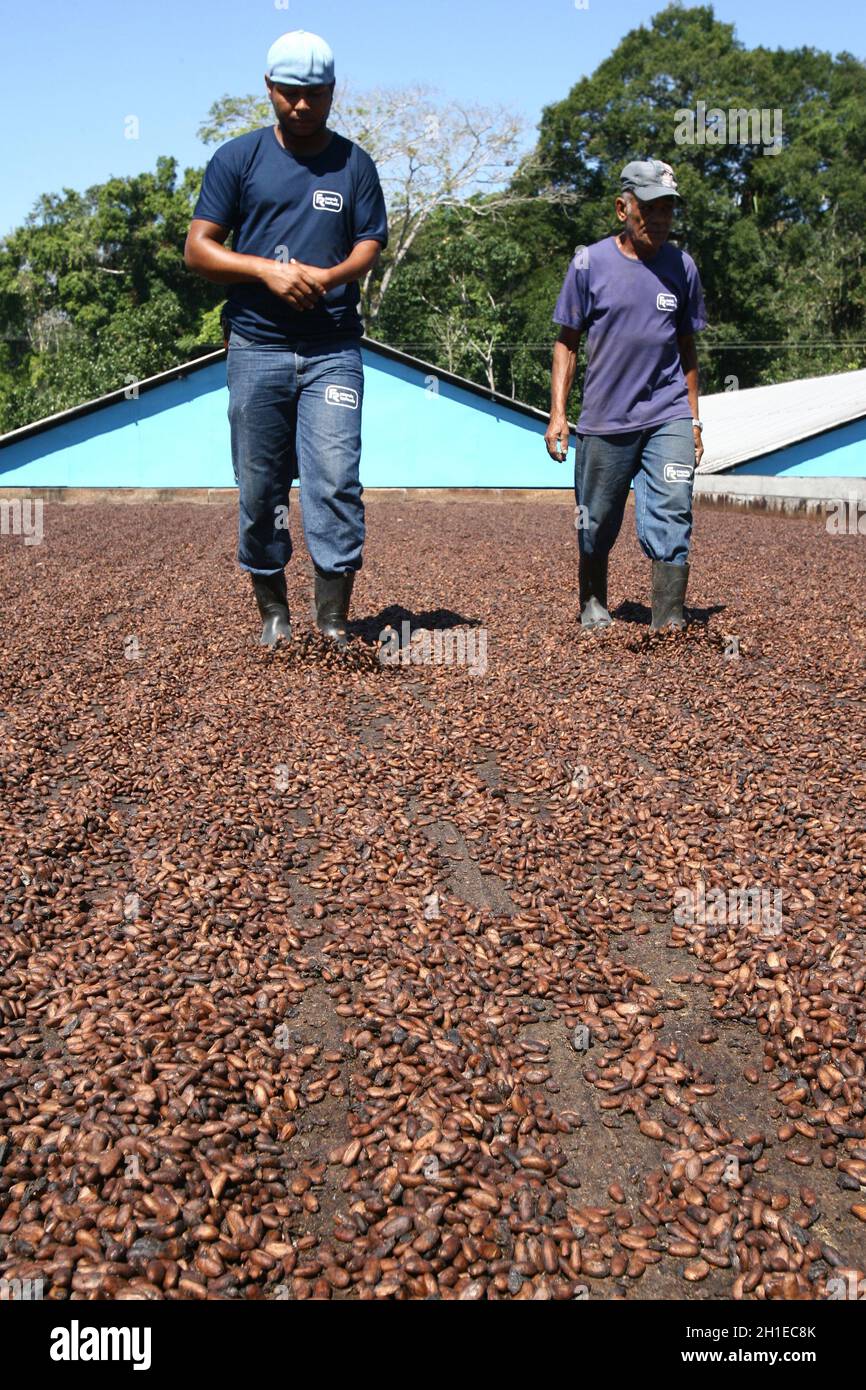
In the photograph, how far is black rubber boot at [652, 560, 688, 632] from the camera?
6.26 meters

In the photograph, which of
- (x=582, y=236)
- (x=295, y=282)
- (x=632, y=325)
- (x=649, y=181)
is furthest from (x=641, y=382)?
(x=582, y=236)

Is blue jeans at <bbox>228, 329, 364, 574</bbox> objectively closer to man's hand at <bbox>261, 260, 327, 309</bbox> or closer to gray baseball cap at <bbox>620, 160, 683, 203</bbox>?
man's hand at <bbox>261, 260, 327, 309</bbox>

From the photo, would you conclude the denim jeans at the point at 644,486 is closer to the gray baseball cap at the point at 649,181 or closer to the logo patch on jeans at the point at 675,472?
the logo patch on jeans at the point at 675,472

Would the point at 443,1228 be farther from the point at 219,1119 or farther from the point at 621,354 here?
the point at 621,354

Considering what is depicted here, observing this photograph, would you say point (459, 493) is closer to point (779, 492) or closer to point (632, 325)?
point (779, 492)

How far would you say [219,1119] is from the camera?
2.21 m

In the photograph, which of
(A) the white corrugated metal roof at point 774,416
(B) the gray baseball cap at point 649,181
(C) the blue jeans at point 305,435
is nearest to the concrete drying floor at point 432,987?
(C) the blue jeans at point 305,435

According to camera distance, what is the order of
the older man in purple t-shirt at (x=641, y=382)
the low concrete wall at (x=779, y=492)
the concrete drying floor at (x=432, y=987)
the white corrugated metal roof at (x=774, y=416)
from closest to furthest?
1. the concrete drying floor at (x=432, y=987)
2. the older man in purple t-shirt at (x=641, y=382)
3. the low concrete wall at (x=779, y=492)
4. the white corrugated metal roof at (x=774, y=416)

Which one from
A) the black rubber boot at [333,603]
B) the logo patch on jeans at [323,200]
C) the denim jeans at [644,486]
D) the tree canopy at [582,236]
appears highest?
the tree canopy at [582,236]

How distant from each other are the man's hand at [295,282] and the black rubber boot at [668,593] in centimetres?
236

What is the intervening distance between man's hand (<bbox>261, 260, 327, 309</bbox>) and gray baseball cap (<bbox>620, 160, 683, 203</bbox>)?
1860mm

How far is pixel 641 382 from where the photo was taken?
6191 millimetres

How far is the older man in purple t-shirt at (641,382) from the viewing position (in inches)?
242

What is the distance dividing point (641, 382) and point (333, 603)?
2.14 meters
